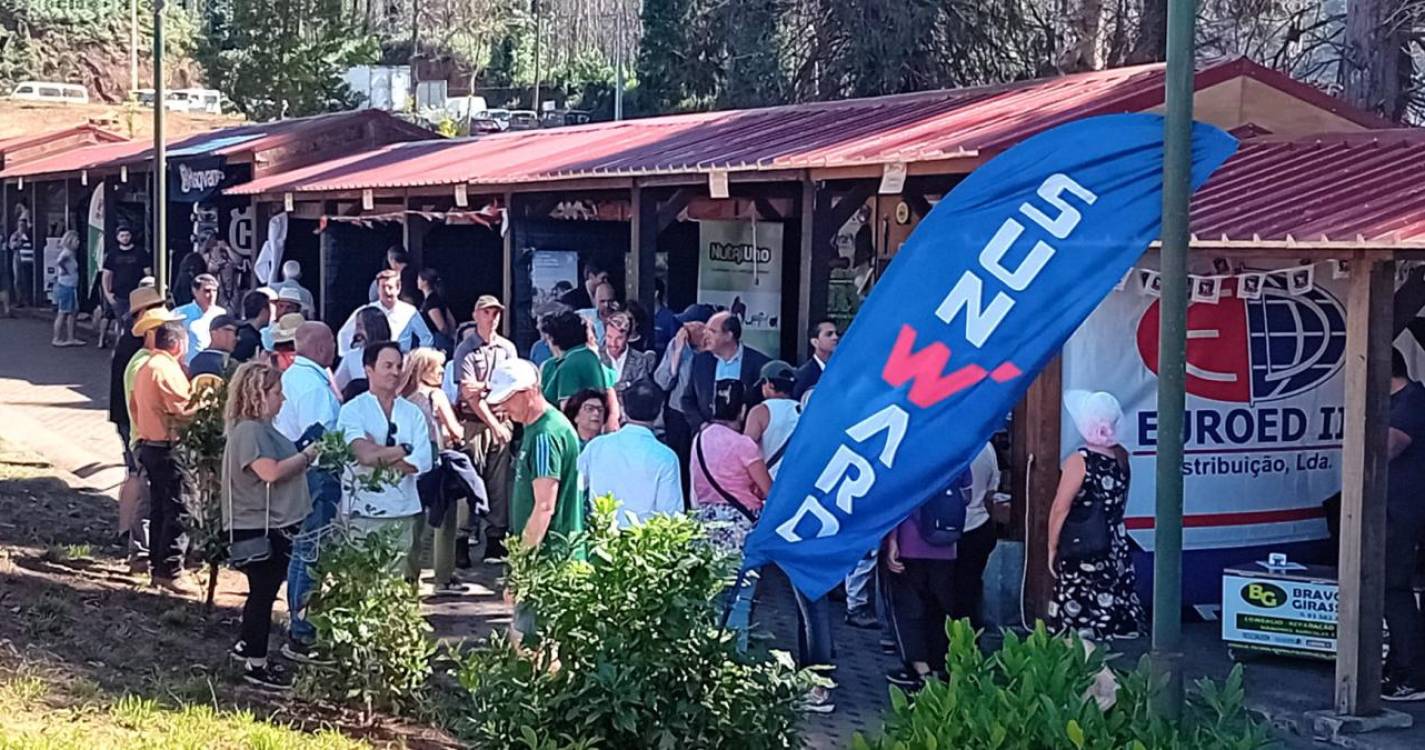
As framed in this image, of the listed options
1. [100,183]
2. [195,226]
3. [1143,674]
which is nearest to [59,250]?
[100,183]

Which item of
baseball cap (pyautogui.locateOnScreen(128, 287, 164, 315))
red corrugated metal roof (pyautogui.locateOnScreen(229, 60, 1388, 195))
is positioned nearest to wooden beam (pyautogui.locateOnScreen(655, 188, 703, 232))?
red corrugated metal roof (pyautogui.locateOnScreen(229, 60, 1388, 195))

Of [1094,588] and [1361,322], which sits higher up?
[1361,322]

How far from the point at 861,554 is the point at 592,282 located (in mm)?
6735

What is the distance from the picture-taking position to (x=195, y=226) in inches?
874

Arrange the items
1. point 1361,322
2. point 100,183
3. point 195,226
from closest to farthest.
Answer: point 1361,322
point 195,226
point 100,183

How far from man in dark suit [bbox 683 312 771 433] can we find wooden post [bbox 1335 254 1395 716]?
3129 millimetres

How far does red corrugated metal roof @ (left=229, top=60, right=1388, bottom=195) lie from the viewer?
949cm

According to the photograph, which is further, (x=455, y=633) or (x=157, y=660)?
(x=455, y=633)

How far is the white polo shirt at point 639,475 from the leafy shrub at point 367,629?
3.10 ft

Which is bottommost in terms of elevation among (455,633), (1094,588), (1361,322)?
(455,633)

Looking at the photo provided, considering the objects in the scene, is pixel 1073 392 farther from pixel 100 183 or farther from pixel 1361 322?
pixel 100 183

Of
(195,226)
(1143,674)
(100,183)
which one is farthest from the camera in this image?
(100,183)

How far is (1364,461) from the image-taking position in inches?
286

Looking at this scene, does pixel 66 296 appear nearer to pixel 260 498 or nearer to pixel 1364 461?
pixel 260 498
